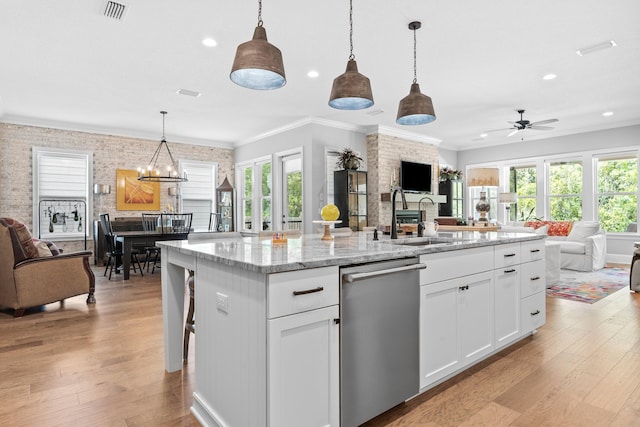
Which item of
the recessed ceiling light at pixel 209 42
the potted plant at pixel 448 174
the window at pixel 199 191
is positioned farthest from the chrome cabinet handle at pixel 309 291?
the potted plant at pixel 448 174

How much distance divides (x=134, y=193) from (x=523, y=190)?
9.15 metres

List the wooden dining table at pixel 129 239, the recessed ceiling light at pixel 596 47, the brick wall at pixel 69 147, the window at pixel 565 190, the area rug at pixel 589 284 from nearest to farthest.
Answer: the recessed ceiling light at pixel 596 47, the area rug at pixel 589 284, the wooden dining table at pixel 129 239, the brick wall at pixel 69 147, the window at pixel 565 190

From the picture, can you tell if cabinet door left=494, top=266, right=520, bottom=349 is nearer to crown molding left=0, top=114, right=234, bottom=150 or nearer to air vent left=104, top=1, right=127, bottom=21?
air vent left=104, top=1, right=127, bottom=21

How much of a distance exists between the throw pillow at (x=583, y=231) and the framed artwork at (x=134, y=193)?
844cm

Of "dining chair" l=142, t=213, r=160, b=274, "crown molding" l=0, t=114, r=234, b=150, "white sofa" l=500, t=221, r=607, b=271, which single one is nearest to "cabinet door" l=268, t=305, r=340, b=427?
"dining chair" l=142, t=213, r=160, b=274

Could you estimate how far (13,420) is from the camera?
1896 millimetres

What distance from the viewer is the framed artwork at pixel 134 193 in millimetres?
7812

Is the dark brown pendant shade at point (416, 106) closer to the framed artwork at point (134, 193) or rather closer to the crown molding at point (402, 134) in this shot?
the crown molding at point (402, 134)

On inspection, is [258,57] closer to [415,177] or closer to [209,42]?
[209,42]

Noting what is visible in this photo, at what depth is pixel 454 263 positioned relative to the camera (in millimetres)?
2270

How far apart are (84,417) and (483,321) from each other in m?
2.41

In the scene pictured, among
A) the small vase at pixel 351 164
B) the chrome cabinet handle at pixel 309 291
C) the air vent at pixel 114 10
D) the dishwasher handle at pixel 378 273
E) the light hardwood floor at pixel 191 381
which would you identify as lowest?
the light hardwood floor at pixel 191 381

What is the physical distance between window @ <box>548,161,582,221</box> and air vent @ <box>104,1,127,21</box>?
9.02 meters

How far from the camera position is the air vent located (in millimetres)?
3172
